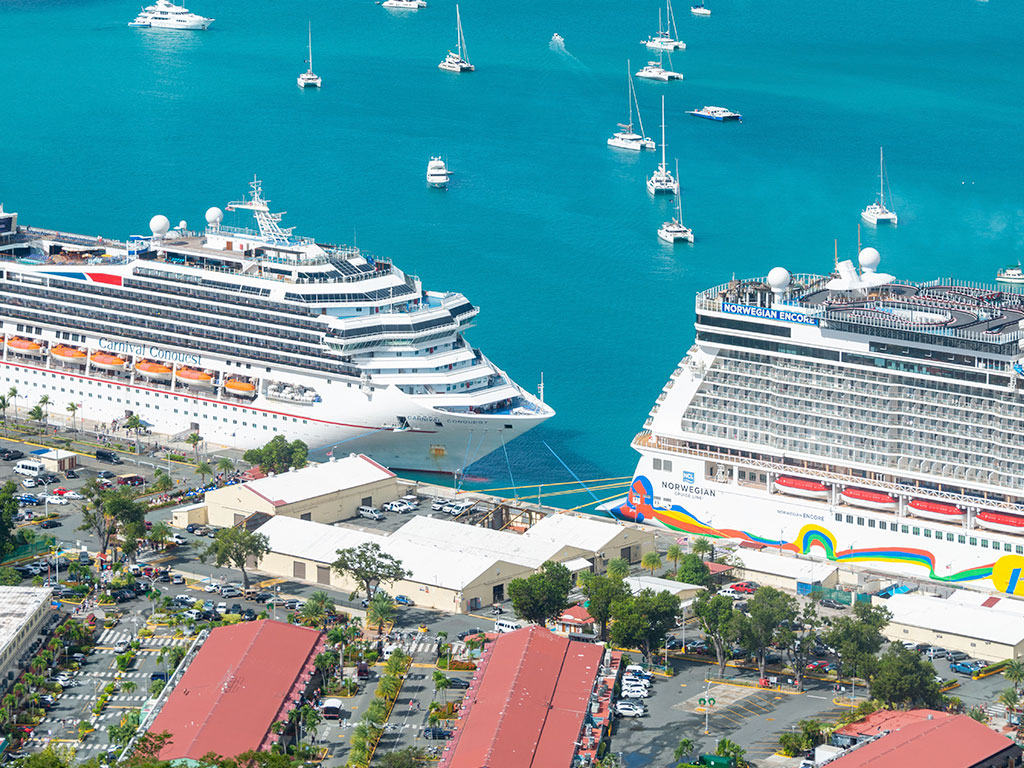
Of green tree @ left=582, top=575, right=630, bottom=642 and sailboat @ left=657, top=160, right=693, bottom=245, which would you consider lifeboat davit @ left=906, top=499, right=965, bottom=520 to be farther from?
sailboat @ left=657, top=160, right=693, bottom=245

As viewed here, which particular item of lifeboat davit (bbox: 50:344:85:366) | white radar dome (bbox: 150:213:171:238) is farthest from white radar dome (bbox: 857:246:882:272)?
lifeboat davit (bbox: 50:344:85:366)

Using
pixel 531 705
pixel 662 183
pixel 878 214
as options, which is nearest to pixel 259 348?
pixel 531 705

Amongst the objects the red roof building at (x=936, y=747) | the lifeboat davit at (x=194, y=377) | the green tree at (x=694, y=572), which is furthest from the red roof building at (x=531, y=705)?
the lifeboat davit at (x=194, y=377)

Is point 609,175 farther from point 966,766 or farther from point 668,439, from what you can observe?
point 966,766

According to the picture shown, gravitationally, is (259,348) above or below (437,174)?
above

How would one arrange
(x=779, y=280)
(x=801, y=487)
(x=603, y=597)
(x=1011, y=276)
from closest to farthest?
(x=603, y=597) → (x=801, y=487) → (x=779, y=280) → (x=1011, y=276)

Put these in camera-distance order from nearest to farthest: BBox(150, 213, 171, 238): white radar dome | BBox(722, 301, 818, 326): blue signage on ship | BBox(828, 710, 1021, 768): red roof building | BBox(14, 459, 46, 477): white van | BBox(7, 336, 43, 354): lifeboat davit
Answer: BBox(828, 710, 1021, 768): red roof building → BBox(722, 301, 818, 326): blue signage on ship → BBox(14, 459, 46, 477): white van → BBox(150, 213, 171, 238): white radar dome → BBox(7, 336, 43, 354): lifeboat davit

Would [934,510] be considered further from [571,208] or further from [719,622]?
[571,208]

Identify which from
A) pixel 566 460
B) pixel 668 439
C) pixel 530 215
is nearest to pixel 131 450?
pixel 566 460
